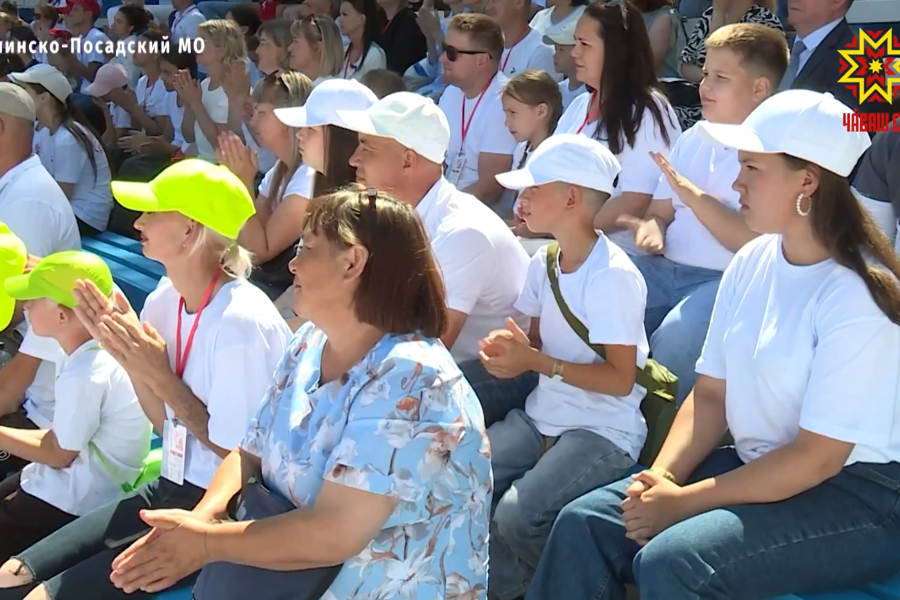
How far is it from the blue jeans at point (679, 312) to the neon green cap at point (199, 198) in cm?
132

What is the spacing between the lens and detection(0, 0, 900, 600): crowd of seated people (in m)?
1.76

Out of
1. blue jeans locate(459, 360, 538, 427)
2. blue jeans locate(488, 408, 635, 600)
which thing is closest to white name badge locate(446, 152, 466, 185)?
blue jeans locate(459, 360, 538, 427)

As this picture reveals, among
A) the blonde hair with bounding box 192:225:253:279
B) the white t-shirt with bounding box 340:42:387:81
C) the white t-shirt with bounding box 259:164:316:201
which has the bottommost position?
the white t-shirt with bounding box 340:42:387:81

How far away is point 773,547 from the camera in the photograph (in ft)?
6.39

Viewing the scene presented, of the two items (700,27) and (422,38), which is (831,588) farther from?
(422,38)

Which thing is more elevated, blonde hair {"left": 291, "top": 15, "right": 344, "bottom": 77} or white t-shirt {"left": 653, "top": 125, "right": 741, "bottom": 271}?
white t-shirt {"left": 653, "top": 125, "right": 741, "bottom": 271}

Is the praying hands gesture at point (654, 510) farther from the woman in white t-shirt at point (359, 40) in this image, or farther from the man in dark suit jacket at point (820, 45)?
the woman in white t-shirt at point (359, 40)

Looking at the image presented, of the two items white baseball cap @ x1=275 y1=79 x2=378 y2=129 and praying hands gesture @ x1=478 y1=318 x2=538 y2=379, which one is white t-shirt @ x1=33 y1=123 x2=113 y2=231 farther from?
praying hands gesture @ x1=478 y1=318 x2=538 y2=379

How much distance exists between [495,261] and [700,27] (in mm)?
2458

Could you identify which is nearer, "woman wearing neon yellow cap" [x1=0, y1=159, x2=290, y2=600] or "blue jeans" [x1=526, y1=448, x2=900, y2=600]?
"blue jeans" [x1=526, y1=448, x2=900, y2=600]

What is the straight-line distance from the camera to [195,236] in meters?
2.50

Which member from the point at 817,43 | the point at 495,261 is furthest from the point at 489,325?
the point at 817,43

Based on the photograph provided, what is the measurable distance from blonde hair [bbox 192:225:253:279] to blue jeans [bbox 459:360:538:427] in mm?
796

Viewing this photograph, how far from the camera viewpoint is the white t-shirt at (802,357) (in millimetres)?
1941
